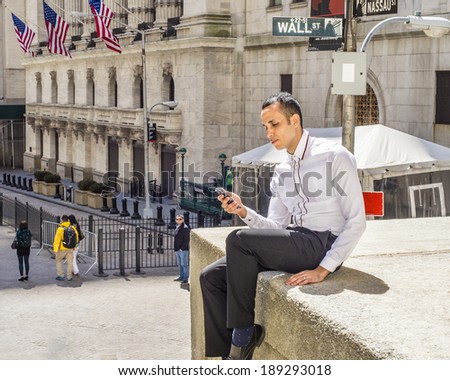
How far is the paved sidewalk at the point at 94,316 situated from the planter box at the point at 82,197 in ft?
55.1

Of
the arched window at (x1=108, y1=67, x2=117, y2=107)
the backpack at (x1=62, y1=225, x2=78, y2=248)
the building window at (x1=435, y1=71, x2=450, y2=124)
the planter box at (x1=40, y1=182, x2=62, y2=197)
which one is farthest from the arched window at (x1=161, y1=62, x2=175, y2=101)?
the backpack at (x1=62, y1=225, x2=78, y2=248)

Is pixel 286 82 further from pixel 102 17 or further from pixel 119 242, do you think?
pixel 119 242

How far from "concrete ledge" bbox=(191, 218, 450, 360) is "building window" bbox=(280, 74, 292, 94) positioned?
26513 mm

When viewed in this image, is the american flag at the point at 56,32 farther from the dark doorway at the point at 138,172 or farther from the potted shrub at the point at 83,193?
the dark doorway at the point at 138,172

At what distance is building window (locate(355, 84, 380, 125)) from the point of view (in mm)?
28141

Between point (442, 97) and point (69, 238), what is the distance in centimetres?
1190

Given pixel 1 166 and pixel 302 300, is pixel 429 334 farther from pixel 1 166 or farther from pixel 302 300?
pixel 1 166

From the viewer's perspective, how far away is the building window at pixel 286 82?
109ft

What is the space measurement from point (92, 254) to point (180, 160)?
15.1m

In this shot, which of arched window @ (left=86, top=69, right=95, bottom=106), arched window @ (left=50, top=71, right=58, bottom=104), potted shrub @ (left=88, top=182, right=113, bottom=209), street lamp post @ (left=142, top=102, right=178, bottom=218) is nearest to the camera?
street lamp post @ (left=142, top=102, right=178, bottom=218)

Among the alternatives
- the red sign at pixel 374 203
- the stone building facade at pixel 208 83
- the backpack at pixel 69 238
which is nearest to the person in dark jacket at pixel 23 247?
the backpack at pixel 69 238

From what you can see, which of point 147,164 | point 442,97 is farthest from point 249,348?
point 147,164

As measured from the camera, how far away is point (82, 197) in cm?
3934

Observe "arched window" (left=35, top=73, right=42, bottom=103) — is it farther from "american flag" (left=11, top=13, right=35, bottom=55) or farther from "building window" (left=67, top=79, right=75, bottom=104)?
"american flag" (left=11, top=13, right=35, bottom=55)
